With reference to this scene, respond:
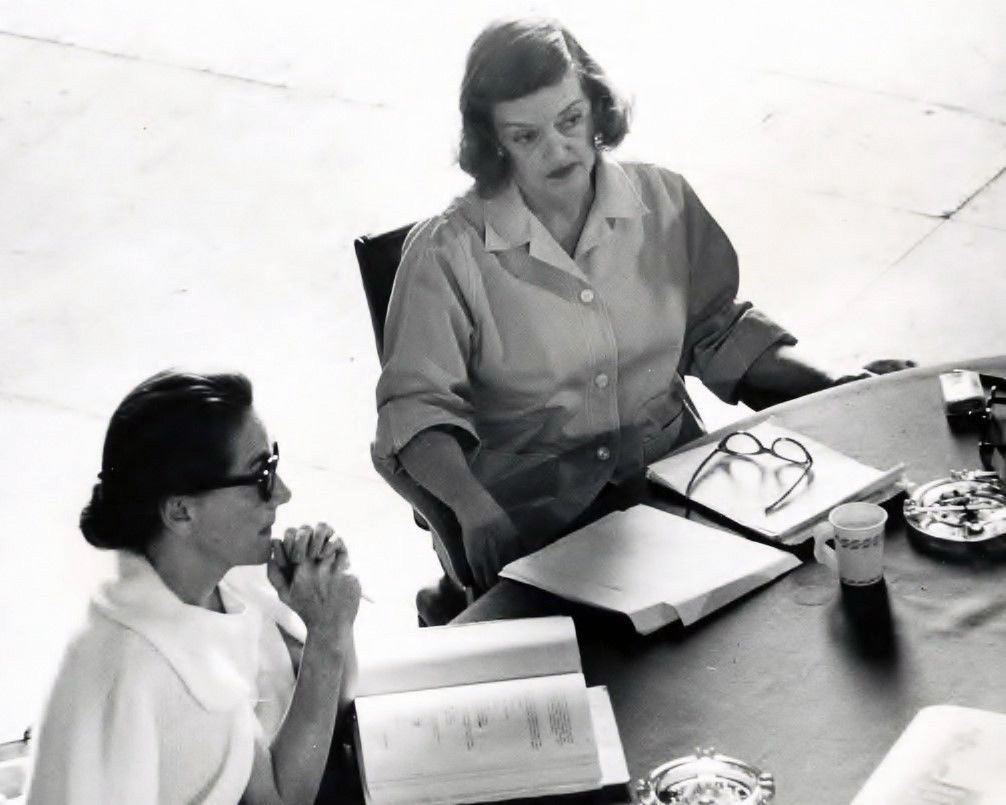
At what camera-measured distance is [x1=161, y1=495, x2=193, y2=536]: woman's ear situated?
2424mm

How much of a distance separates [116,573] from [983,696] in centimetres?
113

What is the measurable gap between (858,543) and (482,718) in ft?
1.99

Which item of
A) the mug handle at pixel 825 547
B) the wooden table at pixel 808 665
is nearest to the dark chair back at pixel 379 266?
the wooden table at pixel 808 665

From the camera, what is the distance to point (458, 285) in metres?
3.16

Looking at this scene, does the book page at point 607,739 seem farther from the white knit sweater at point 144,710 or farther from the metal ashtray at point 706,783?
the white knit sweater at point 144,710

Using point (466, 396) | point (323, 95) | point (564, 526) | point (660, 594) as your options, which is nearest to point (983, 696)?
point (660, 594)

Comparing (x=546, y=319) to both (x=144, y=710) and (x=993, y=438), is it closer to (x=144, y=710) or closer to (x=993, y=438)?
(x=993, y=438)

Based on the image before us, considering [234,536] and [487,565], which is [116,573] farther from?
[487,565]

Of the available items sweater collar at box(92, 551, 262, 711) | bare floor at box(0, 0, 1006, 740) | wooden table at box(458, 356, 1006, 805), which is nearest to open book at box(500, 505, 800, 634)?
wooden table at box(458, 356, 1006, 805)

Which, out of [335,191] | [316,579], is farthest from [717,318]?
[335,191]

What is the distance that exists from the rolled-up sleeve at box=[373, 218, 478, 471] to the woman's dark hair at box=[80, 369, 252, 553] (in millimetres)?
698

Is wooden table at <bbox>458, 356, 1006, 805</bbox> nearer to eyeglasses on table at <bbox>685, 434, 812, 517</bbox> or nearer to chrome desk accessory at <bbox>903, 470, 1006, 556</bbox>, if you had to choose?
chrome desk accessory at <bbox>903, 470, 1006, 556</bbox>

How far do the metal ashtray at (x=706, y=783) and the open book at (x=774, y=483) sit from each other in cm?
53

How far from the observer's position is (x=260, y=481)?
250cm
